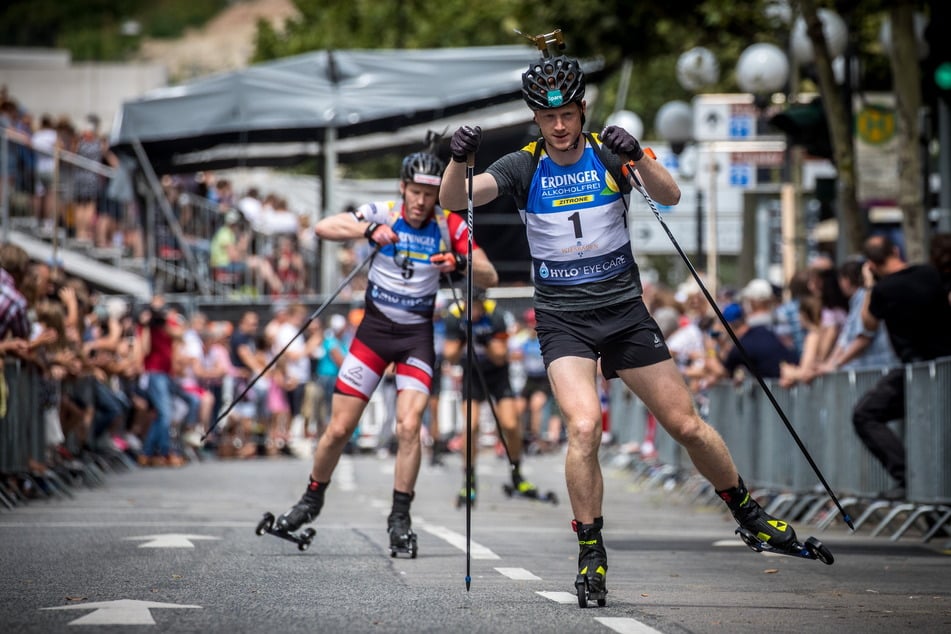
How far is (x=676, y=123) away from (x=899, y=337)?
12.0 m

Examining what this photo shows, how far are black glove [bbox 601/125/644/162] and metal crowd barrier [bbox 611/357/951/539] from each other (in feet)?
15.1

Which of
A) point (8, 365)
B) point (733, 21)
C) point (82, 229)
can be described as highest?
point (733, 21)

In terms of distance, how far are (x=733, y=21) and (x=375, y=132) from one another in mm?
7926

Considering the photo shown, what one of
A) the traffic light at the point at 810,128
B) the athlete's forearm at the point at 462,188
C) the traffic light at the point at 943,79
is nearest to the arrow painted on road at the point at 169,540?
the athlete's forearm at the point at 462,188

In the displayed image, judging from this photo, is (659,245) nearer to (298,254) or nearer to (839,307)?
(298,254)

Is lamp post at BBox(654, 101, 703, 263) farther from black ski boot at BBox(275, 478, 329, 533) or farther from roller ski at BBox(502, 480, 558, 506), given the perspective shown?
black ski boot at BBox(275, 478, 329, 533)

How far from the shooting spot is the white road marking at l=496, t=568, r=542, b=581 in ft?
29.2

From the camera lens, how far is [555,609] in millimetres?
7473

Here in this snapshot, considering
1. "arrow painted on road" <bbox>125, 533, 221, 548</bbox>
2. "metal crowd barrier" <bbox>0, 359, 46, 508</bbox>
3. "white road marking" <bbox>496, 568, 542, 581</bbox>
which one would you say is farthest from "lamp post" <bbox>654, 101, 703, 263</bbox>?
"white road marking" <bbox>496, 568, 542, 581</bbox>

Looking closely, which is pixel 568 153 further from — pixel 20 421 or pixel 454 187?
pixel 20 421

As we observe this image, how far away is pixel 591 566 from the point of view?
25.4ft

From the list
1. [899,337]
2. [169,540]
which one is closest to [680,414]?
[169,540]

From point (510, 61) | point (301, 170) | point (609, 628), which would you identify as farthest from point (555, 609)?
point (301, 170)

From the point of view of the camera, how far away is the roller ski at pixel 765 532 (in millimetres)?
8297
